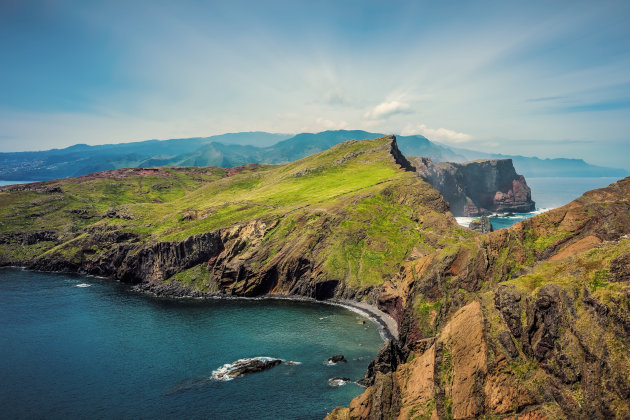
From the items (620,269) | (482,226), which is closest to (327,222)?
(482,226)

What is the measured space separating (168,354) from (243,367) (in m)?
20.2

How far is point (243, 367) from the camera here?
71.8m

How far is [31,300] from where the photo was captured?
386 feet

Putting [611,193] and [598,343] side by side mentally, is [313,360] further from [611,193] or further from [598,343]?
[611,193]

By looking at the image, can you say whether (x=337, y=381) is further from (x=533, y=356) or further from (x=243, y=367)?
(x=533, y=356)

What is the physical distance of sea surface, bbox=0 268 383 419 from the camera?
6044 centimetres

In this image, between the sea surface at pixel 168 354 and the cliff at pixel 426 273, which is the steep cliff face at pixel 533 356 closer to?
the cliff at pixel 426 273

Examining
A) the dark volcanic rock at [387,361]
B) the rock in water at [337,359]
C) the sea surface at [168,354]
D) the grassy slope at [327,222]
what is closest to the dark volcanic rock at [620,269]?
the dark volcanic rock at [387,361]

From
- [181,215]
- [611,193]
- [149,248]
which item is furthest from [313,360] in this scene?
[181,215]

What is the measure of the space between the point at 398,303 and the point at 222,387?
159 ft

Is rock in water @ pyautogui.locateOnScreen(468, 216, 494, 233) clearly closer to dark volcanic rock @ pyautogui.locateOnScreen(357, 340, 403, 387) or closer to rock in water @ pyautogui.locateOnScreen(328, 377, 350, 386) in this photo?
dark volcanic rock @ pyautogui.locateOnScreen(357, 340, 403, 387)

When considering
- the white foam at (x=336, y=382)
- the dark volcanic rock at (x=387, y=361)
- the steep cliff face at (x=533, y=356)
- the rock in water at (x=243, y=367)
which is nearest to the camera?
the steep cliff face at (x=533, y=356)

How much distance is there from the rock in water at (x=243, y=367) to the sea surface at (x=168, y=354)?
4.48 ft

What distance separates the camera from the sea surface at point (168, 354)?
60.4m
